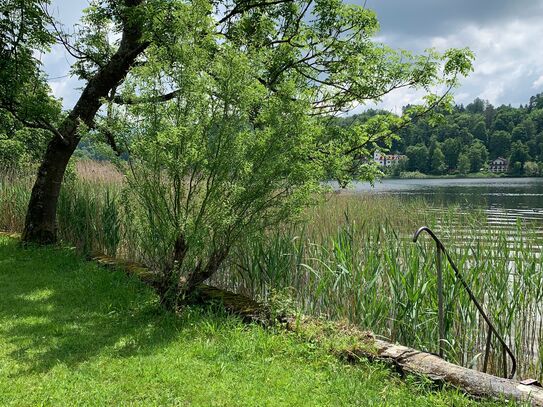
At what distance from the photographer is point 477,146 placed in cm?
8312

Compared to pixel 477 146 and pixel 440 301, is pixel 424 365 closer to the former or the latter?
pixel 440 301

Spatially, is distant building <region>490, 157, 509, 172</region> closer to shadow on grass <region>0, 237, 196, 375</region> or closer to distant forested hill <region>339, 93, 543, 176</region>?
distant forested hill <region>339, 93, 543, 176</region>

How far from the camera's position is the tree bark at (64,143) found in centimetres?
786

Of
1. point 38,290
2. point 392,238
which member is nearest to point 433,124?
point 392,238

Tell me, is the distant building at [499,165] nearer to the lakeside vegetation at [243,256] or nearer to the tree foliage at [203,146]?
the lakeside vegetation at [243,256]

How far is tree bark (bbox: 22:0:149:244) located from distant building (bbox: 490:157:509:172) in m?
86.2

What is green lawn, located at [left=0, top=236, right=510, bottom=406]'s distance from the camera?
10.3 ft

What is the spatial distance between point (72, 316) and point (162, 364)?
1.78m

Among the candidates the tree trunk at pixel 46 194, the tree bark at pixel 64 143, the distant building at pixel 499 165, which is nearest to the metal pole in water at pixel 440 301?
the tree bark at pixel 64 143

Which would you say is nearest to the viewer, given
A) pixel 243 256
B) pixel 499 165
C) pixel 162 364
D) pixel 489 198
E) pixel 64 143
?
pixel 162 364

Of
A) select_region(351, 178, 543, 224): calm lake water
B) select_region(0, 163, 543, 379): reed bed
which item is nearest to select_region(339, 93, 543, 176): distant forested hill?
select_region(351, 178, 543, 224): calm lake water

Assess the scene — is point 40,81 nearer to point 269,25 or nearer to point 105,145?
point 269,25

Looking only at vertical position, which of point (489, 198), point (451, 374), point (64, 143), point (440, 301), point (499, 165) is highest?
point (64, 143)

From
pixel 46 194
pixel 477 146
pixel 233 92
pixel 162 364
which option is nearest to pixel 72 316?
pixel 162 364
